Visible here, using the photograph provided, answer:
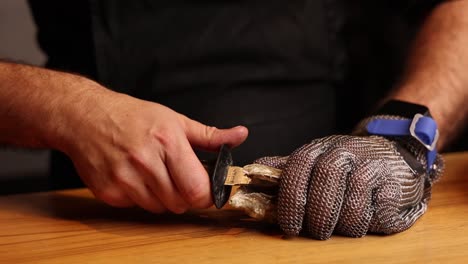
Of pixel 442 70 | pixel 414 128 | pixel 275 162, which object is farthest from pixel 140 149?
pixel 442 70

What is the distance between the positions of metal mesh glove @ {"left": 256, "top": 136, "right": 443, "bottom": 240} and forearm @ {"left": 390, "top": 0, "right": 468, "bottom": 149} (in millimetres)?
375

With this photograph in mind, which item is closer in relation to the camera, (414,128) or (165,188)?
(165,188)

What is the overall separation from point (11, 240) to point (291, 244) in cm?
32

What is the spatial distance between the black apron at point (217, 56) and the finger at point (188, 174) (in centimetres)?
39

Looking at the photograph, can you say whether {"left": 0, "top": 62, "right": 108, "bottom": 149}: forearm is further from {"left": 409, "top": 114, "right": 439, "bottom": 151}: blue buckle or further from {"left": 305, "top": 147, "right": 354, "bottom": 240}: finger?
{"left": 409, "top": 114, "right": 439, "bottom": 151}: blue buckle

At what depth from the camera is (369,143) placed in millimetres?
986

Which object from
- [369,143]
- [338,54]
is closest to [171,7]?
[338,54]

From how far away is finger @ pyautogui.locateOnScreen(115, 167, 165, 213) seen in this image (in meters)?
0.93

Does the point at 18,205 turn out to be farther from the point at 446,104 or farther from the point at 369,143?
the point at 446,104

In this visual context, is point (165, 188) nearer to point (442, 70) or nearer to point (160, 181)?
point (160, 181)

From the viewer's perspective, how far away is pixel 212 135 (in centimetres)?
93

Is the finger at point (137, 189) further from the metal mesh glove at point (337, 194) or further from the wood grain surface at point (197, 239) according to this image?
the metal mesh glove at point (337, 194)

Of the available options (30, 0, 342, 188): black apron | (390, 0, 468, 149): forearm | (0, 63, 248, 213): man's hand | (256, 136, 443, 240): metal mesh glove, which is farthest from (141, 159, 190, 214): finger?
(390, 0, 468, 149): forearm

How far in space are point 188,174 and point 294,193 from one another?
12 cm
